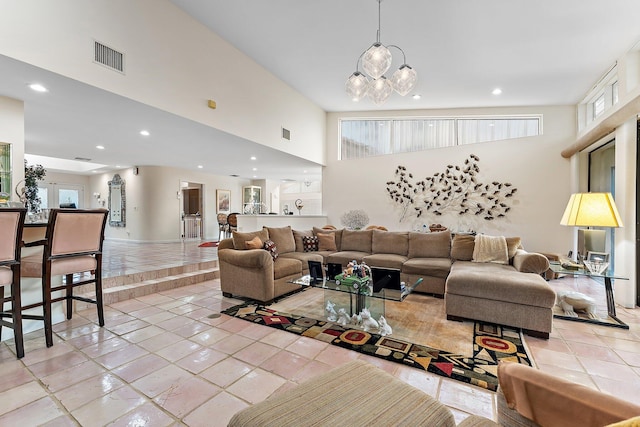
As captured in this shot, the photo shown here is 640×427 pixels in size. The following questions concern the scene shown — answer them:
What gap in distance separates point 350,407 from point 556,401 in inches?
25.9

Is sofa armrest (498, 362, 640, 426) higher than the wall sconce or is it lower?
lower

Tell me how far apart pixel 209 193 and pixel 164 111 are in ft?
22.2

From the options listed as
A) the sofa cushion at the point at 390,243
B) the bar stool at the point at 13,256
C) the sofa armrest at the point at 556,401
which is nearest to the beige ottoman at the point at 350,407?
the sofa armrest at the point at 556,401

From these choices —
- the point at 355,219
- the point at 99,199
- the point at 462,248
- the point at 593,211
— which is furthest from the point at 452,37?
the point at 99,199

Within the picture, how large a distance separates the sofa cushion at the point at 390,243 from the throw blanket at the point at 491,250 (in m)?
1.08

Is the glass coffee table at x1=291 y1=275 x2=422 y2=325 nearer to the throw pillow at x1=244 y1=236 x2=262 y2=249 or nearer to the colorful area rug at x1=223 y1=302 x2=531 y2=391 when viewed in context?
the colorful area rug at x1=223 y1=302 x2=531 y2=391

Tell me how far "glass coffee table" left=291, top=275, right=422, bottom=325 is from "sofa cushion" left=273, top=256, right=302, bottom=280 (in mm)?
513

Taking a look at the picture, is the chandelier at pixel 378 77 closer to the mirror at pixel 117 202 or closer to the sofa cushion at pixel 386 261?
the sofa cushion at pixel 386 261

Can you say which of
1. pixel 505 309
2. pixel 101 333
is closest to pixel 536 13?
pixel 505 309

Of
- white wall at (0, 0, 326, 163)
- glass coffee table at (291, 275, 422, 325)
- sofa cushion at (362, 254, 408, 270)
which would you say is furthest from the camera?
sofa cushion at (362, 254, 408, 270)

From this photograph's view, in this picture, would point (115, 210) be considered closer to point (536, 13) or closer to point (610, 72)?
point (536, 13)

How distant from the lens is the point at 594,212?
309cm

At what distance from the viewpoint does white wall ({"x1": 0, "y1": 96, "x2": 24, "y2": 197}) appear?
11.1ft

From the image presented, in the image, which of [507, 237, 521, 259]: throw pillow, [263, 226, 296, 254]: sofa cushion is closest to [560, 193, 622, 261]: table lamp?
[507, 237, 521, 259]: throw pillow
